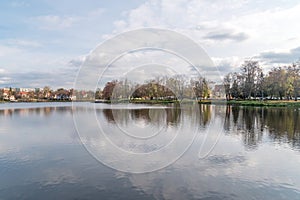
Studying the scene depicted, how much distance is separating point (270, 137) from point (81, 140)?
13.7 m

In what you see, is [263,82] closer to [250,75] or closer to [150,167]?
[250,75]

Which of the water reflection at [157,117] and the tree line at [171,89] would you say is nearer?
the water reflection at [157,117]

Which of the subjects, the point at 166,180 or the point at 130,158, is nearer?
the point at 166,180

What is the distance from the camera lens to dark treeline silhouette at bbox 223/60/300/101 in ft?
183

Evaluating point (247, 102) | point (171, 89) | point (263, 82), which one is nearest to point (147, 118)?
point (171, 89)

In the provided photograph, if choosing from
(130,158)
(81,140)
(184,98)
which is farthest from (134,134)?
(184,98)

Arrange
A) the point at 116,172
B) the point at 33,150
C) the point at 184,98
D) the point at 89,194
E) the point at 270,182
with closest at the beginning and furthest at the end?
1. the point at 89,194
2. the point at 270,182
3. the point at 116,172
4. the point at 33,150
5. the point at 184,98

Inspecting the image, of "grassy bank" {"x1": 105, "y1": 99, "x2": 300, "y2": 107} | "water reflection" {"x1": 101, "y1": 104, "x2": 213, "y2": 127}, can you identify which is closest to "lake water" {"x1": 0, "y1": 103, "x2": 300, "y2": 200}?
"water reflection" {"x1": 101, "y1": 104, "x2": 213, "y2": 127}

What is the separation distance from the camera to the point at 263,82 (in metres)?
62.5

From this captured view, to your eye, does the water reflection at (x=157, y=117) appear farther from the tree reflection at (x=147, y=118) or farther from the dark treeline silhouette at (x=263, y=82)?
the dark treeline silhouette at (x=263, y=82)

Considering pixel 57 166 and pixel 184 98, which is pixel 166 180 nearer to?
pixel 57 166

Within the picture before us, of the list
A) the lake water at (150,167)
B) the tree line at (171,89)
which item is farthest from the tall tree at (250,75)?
the lake water at (150,167)

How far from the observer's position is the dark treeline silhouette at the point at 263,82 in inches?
2201

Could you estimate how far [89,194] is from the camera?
782cm
